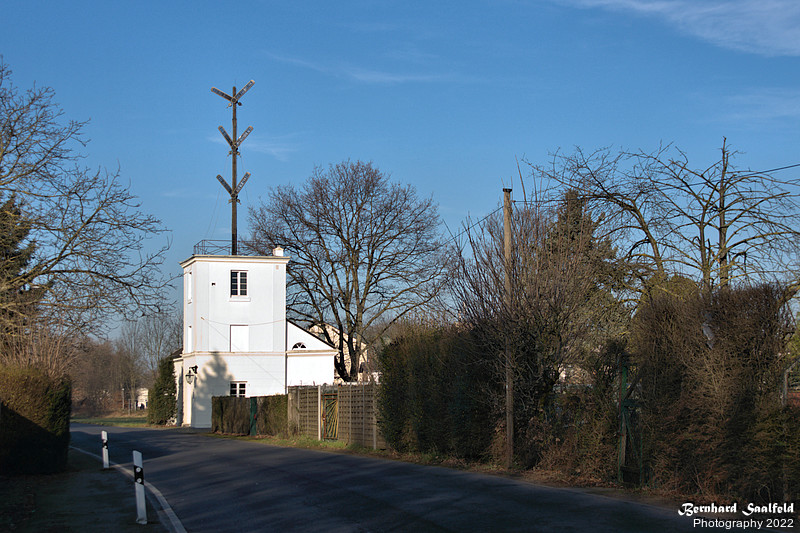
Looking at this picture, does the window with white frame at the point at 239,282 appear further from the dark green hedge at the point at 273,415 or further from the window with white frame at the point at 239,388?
the dark green hedge at the point at 273,415

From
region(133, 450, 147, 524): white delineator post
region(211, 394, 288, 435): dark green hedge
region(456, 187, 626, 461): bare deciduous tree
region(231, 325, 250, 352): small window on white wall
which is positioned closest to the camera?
region(133, 450, 147, 524): white delineator post

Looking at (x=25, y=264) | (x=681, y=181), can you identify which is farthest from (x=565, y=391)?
(x=25, y=264)

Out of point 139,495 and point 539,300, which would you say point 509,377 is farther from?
point 139,495

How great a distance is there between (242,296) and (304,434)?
799 inches

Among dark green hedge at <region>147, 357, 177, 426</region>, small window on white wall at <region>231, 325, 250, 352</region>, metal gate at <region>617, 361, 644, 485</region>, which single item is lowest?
dark green hedge at <region>147, 357, 177, 426</region>

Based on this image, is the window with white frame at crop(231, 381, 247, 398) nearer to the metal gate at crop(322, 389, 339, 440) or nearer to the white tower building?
the white tower building

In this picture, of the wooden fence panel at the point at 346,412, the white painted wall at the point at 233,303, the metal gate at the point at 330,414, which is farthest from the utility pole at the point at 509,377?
the white painted wall at the point at 233,303

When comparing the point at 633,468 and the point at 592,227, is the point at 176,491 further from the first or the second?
the point at 592,227

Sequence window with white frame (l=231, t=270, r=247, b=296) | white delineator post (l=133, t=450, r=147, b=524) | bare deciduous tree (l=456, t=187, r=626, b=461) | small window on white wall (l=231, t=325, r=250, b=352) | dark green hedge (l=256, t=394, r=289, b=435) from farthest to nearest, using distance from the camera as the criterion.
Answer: window with white frame (l=231, t=270, r=247, b=296), small window on white wall (l=231, t=325, r=250, b=352), dark green hedge (l=256, t=394, r=289, b=435), bare deciduous tree (l=456, t=187, r=626, b=461), white delineator post (l=133, t=450, r=147, b=524)

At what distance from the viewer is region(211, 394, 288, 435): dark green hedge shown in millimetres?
31750

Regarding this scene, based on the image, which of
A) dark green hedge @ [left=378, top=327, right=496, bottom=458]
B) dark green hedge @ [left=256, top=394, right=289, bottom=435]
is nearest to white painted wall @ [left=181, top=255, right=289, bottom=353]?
dark green hedge @ [left=256, top=394, right=289, bottom=435]

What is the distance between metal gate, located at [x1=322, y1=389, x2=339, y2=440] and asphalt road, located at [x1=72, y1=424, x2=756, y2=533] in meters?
7.21

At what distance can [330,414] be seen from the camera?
88.9 ft

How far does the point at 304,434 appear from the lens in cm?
2917
